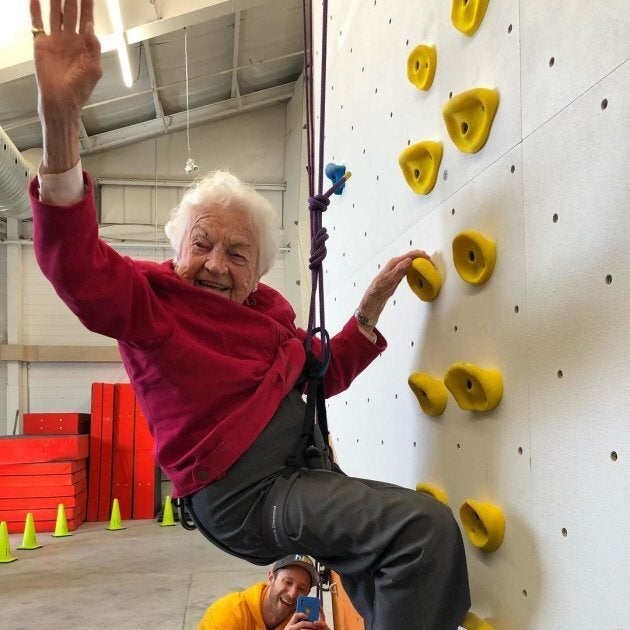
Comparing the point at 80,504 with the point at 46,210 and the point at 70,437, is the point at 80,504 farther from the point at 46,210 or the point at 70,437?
the point at 46,210

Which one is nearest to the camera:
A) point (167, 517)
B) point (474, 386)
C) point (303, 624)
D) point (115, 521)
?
point (474, 386)

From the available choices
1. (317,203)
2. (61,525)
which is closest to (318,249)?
(317,203)

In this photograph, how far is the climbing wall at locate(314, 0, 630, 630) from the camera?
0.78 m

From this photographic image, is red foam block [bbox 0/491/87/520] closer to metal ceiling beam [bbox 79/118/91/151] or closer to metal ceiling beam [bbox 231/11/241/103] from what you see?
metal ceiling beam [bbox 79/118/91/151]

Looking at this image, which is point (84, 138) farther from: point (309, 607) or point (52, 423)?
point (309, 607)

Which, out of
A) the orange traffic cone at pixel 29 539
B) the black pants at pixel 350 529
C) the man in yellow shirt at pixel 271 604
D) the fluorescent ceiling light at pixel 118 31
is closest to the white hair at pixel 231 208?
the black pants at pixel 350 529

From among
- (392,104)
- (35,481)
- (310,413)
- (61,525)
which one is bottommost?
(61,525)

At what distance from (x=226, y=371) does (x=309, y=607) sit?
111 cm

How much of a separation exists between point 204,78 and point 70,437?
4.05 metres

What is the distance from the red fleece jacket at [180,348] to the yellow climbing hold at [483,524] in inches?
16.0

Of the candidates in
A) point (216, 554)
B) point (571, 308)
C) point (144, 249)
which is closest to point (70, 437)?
point (216, 554)

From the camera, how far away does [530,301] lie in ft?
3.16

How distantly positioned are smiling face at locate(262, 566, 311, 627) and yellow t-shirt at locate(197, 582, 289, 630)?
31mm

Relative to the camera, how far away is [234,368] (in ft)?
3.84
